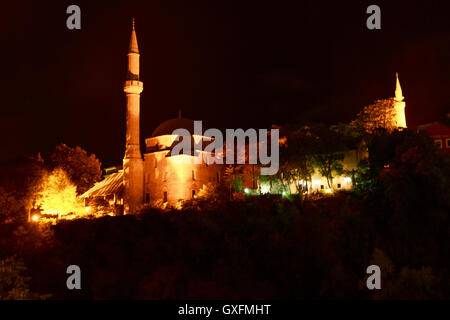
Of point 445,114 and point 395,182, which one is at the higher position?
point 445,114

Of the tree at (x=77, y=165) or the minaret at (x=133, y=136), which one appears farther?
the tree at (x=77, y=165)

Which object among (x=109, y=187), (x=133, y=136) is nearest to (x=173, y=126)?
(x=133, y=136)

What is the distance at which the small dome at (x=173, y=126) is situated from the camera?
47.4 m

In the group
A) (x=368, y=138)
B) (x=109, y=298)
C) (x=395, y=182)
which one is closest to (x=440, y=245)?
(x=395, y=182)

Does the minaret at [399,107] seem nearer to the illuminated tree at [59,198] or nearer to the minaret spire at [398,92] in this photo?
the minaret spire at [398,92]

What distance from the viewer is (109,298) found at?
1064 inches

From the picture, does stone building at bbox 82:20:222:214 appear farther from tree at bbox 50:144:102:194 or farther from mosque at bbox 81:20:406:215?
tree at bbox 50:144:102:194

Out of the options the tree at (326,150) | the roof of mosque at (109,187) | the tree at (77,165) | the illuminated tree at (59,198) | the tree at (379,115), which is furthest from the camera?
the tree at (77,165)

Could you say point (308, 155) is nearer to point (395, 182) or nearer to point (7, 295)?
point (395, 182)

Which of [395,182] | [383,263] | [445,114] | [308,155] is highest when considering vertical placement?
[445,114]
